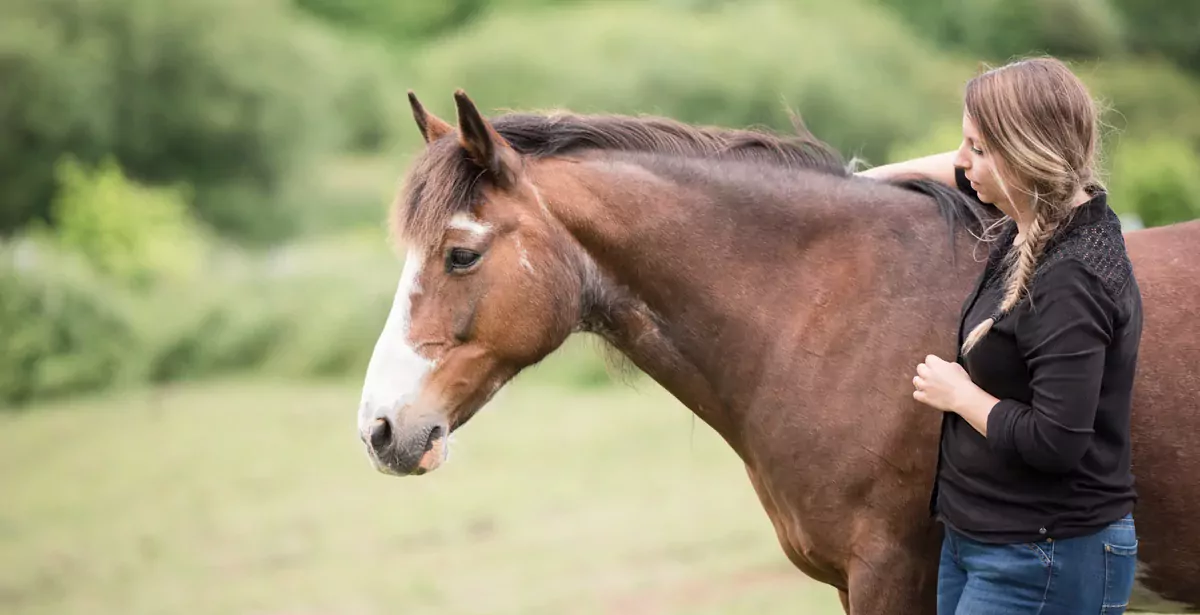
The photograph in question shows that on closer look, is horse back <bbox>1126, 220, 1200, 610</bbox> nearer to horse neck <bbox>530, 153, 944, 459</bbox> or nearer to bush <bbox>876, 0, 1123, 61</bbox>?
horse neck <bbox>530, 153, 944, 459</bbox>

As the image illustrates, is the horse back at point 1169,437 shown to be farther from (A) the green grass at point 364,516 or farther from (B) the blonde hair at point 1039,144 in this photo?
(A) the green grass at point 364,516

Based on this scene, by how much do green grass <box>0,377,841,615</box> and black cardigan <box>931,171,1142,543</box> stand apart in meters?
3.13

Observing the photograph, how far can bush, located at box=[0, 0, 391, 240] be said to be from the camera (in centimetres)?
1377

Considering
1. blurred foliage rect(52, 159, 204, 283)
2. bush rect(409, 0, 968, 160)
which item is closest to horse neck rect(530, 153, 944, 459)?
bush rect(409, 0, 968, 160)

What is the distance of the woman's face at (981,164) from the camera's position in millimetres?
2088

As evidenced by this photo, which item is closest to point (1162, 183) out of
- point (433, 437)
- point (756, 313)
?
point (756, 313)

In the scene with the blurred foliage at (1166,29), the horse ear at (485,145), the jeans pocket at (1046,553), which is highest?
the horse ear at (485,145)

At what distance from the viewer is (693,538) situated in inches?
282

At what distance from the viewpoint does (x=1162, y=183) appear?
29.0 ft

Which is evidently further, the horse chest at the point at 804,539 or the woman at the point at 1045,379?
the horse chest at the point at 804,539

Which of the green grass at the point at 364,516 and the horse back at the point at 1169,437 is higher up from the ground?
the horse back at the point at 1169,437

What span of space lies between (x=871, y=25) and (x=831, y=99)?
1.11 m

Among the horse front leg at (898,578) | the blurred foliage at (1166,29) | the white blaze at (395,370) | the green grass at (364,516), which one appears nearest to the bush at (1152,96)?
the blurred foliage at (1166,29)

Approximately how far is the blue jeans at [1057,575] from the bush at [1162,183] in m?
7.44
